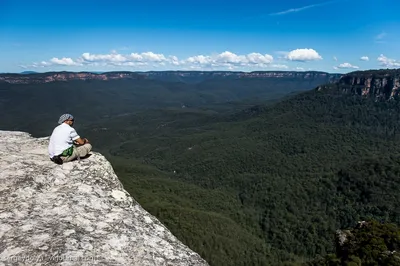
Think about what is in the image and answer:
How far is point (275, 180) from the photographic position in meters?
103

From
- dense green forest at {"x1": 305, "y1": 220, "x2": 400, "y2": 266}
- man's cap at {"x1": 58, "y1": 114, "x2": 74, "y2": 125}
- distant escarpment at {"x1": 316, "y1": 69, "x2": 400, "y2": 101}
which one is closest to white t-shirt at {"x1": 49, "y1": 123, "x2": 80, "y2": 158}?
man's cap at {"x1": 58, "y1": 114, "x2": 74, "y2": 125}

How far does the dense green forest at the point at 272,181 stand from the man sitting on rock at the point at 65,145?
55052 millimetres

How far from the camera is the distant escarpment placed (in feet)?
568

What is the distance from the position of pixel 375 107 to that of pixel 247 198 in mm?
120571

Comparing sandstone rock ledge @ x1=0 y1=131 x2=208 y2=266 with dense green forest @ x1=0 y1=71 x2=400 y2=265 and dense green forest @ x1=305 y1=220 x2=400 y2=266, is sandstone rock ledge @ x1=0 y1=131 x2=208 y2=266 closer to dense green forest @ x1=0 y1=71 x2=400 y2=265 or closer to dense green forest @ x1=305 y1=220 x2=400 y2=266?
dense green forest @ x1=305 y1=220 x2=400 y2=266

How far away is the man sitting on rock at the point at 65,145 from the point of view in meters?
9.00

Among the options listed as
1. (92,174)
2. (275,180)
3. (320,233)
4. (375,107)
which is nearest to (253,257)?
(320,233)

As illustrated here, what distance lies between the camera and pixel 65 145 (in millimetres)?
9102

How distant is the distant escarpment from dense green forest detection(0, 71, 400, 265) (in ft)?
23.5

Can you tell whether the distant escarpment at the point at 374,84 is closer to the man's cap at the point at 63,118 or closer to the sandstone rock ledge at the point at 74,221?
the man's cap at the point at 63,118

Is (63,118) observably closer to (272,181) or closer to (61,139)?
(61,139)

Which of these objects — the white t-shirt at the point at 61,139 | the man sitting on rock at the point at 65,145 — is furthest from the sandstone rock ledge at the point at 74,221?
the white t-shirt at the point at 61,139

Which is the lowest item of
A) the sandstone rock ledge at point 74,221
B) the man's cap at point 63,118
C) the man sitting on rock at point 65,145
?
the sandstone rock ledge at point 74,221

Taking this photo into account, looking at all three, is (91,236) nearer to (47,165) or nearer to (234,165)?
(47,165)
